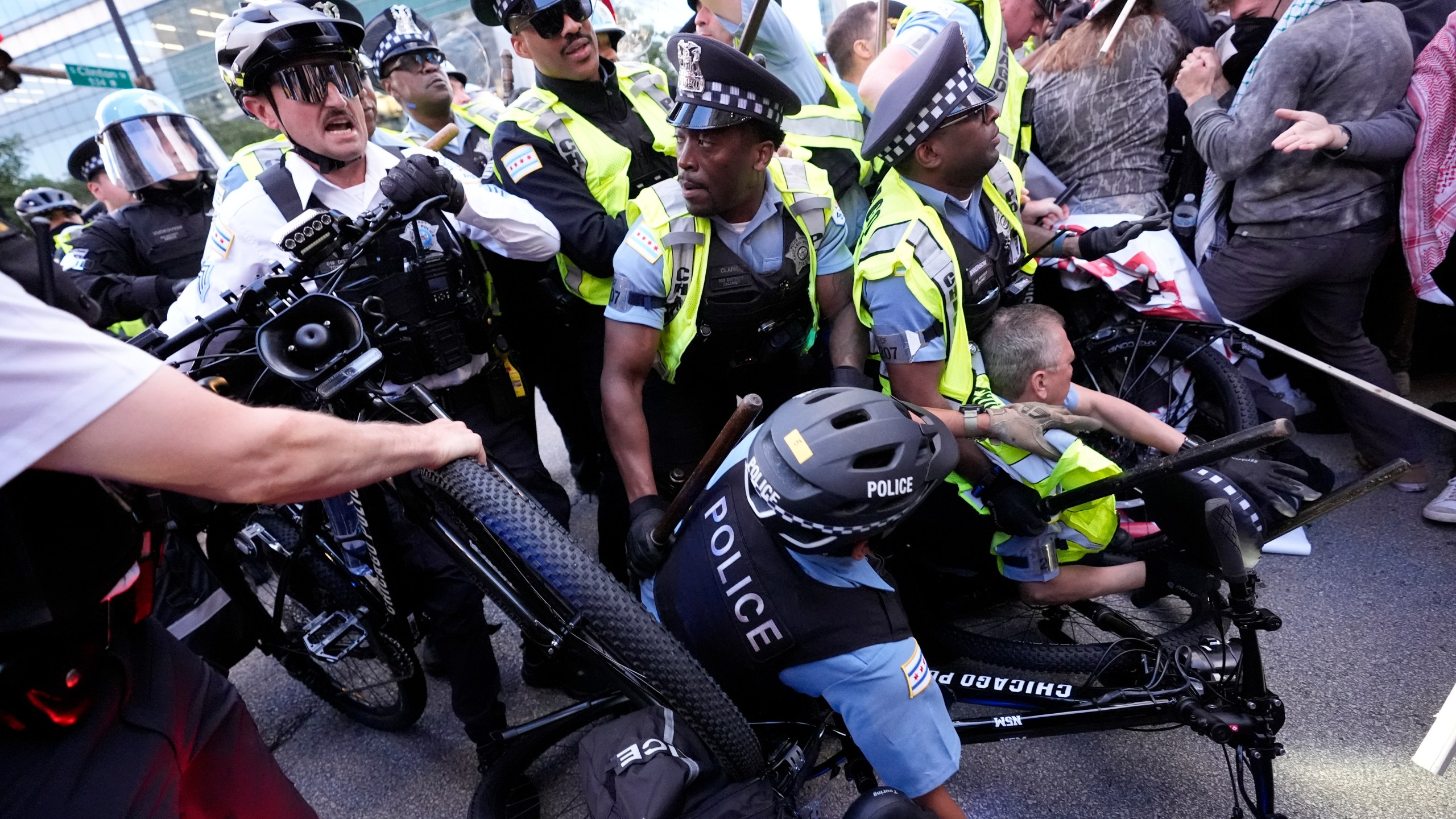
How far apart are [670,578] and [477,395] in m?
1.03

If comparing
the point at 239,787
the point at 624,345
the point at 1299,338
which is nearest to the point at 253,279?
the point at 624,345

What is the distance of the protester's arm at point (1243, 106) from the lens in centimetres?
277

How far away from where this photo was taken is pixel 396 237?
2168 millimetres

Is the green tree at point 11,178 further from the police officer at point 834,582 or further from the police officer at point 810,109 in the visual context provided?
the police officer at point 834,582

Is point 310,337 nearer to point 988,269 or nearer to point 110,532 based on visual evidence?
point 110,532

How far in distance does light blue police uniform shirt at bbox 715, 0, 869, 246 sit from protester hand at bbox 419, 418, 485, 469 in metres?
1.79

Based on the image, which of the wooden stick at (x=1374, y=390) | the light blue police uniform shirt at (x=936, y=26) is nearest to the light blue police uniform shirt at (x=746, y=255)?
the light blue police uniform shirt at (x=936, y=26)

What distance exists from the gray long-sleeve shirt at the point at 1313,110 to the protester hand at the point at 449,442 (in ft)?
9.75

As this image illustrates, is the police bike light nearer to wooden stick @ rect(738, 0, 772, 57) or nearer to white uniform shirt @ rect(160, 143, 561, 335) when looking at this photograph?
white uniform shirt @ rect(160, 143, 561, 335)

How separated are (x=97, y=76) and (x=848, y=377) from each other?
506 inches

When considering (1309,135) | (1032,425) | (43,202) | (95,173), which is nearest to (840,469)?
(1032,425)

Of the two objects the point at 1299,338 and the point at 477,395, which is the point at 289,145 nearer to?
the point at 477,395

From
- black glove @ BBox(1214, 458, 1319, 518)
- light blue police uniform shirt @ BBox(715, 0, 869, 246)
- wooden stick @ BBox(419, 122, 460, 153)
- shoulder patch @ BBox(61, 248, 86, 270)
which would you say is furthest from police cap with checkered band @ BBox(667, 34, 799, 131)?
shoulder patch @ BBox(61, 248, 86, 270)

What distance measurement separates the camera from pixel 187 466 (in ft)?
3.12
